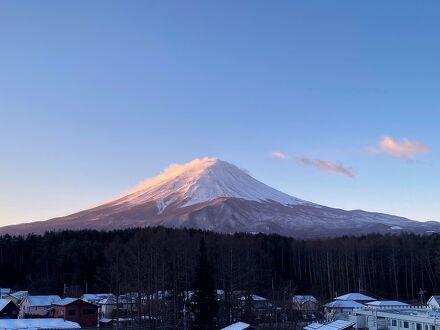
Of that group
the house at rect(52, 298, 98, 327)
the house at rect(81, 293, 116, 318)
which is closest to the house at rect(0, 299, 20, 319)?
the house at rect(52, 298, 98, 327)

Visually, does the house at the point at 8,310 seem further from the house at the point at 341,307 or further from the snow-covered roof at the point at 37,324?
the house at the point at 341,307

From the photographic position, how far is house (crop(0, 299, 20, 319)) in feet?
137

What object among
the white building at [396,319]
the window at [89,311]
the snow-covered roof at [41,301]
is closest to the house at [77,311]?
the window at [89,311]

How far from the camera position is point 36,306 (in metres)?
45.7

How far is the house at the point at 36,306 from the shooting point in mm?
45281

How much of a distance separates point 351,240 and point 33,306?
35664 millimetres

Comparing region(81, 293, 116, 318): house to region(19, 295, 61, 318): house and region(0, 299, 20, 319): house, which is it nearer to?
region(19, 295, 61, 318): house

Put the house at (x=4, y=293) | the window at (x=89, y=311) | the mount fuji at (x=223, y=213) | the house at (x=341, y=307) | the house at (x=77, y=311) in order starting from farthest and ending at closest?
1. the mount fuji at (x=223, y=213)
2. the house at (x=4, y=293)
3. the house at (x=341, y=307)
4. the window at (x=89, y=311)
5. the house at (x=77, y=311)

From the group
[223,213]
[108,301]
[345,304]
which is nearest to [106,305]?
[108,301]

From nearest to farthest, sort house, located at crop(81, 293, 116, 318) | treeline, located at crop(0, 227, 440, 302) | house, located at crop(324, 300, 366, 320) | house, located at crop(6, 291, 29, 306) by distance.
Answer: house, located at crop(324, 300, 366, 320), house, located at crop(81, 293, 116, 318), house, located at crop(6, 291, 29, 306), treeline, located at crop(0, 227, 440, 302)

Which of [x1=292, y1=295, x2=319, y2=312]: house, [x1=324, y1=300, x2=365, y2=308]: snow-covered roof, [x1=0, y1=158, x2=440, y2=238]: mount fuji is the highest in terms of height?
[x1=0, y1=158, x2=440, y2=238]: mount fuji

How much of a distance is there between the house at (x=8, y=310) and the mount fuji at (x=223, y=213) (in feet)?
191

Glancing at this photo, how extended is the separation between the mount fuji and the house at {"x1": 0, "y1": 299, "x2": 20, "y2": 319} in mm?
58223

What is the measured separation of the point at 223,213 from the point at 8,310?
237ft
